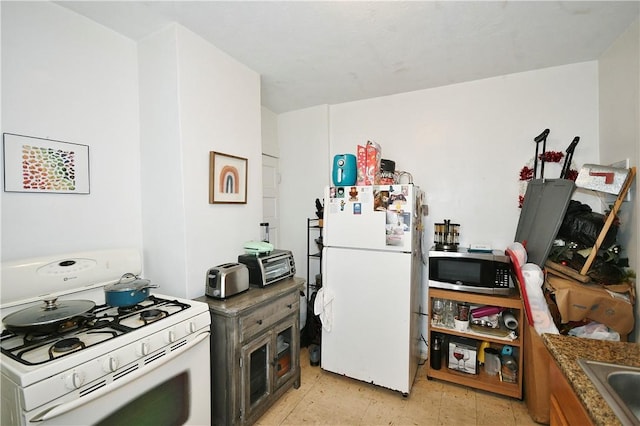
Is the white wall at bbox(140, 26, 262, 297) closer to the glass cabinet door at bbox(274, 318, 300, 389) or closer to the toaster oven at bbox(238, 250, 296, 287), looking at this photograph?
the toaster oven at bbox(238, 250, 296, 287)

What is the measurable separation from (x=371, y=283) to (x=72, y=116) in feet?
7.33

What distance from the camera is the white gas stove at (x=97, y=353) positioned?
95 cm

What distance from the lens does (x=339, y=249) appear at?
233 centimetres

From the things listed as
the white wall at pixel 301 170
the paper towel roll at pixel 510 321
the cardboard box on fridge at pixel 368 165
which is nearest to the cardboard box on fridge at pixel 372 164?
the cardboard box on fridge at pixel 368 165

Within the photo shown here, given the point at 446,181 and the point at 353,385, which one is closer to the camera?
the point at 353,385

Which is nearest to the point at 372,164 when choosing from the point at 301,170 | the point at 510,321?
the point at 301,170

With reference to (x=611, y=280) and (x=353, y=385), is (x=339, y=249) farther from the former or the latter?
(x=611, y=280)

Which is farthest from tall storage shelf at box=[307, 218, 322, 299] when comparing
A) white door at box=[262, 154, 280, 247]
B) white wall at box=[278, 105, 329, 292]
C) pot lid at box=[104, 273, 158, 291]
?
pot lid at box=[104, 273, 158, 291]

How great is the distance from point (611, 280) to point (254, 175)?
8.39 ft

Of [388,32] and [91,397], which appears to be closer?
[91,397]

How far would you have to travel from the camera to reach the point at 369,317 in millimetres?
2221

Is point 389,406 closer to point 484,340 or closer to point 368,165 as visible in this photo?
point 484,340

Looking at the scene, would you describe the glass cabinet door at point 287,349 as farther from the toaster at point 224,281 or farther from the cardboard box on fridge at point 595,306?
the cardboard box on fridge at point 595,306

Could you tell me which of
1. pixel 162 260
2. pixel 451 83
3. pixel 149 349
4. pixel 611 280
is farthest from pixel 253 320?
pixel 451 83
